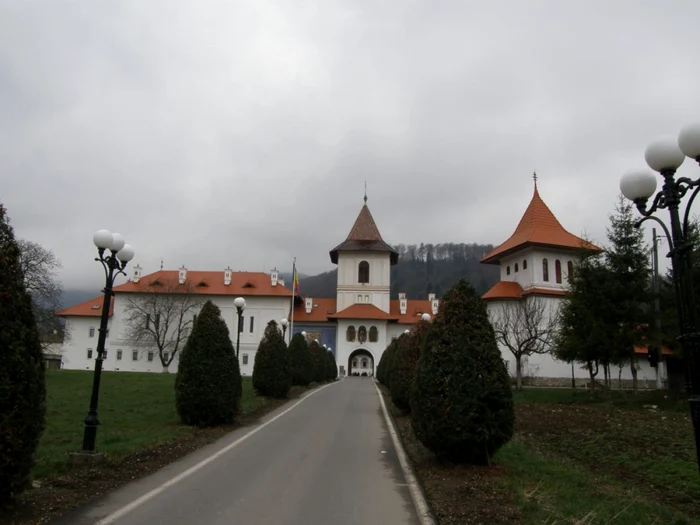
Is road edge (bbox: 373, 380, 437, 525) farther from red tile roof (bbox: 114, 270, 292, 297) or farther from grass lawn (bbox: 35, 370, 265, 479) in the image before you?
red tile roof (bbox: 114, 270, 292, 297)

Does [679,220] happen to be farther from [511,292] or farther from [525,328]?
[511,292]

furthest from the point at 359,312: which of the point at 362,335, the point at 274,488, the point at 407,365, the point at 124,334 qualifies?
the point at 274,488

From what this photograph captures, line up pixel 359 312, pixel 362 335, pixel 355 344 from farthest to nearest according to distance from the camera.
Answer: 1. pixel 359 312
2. pixel 362 335
3. pixel 355 344

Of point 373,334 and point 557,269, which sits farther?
point 373,334

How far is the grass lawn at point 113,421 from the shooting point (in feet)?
32.7

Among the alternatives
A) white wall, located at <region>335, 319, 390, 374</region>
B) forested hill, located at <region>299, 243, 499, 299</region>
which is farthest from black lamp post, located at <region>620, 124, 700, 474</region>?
forested hill, located at <region>299, 243, 499, 299</region>

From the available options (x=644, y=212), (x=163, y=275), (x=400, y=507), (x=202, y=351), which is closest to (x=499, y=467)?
(x=400, y=507)

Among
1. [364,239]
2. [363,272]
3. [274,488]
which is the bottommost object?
[274,488]

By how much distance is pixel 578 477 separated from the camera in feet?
29.0

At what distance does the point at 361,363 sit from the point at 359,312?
5.77 m

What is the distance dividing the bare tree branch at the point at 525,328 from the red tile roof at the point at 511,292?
78cm

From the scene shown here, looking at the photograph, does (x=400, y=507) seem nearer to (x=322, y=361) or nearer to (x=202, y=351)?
(x=202, y=351)

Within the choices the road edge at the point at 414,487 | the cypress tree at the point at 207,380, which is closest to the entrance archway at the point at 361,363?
the cypress tree at the point at 207,380

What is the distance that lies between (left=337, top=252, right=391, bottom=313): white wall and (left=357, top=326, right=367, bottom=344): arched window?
4658mm
